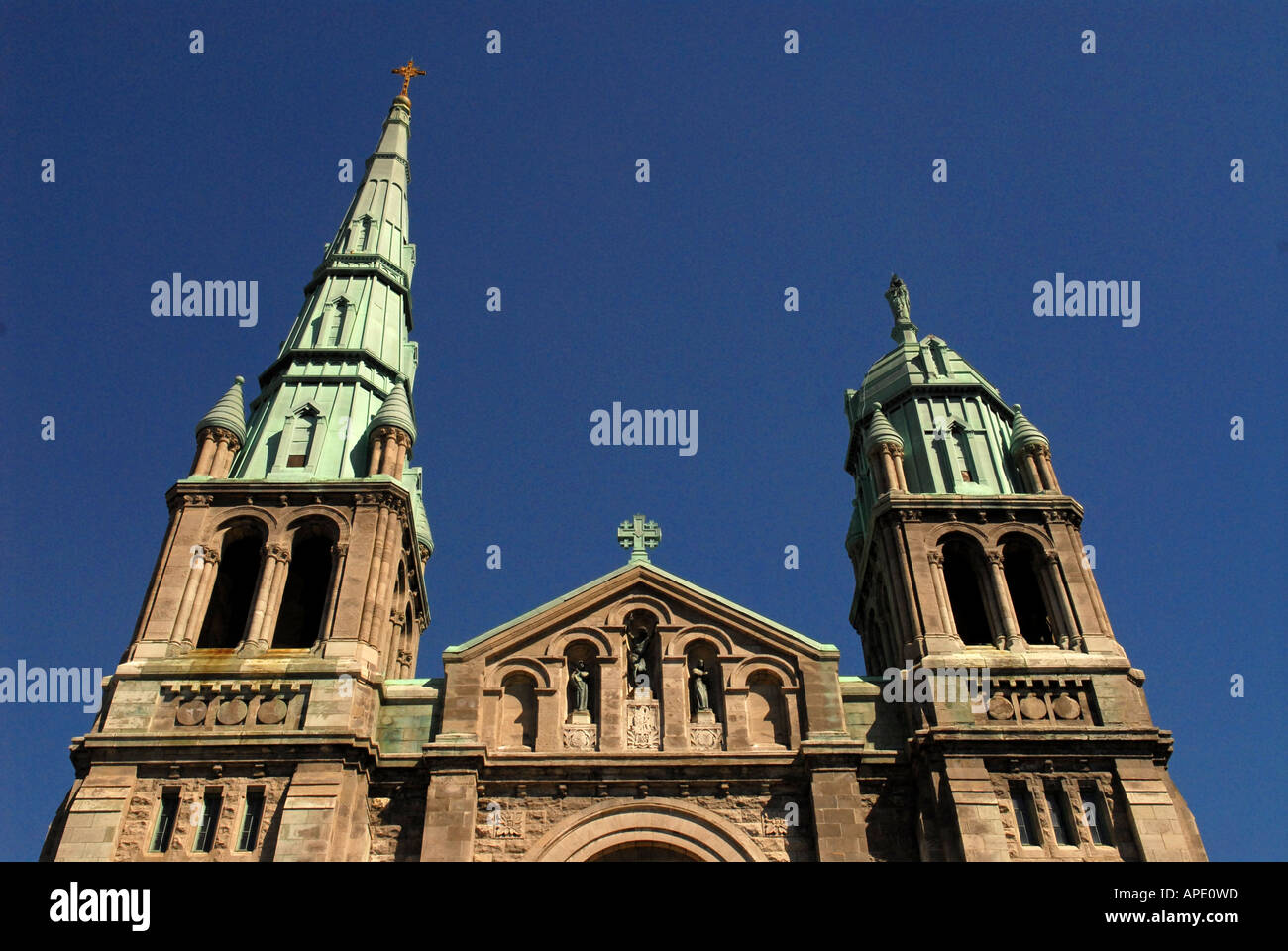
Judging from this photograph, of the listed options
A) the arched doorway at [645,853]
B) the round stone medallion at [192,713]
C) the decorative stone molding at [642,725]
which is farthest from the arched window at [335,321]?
the arched doorway at [645,853]

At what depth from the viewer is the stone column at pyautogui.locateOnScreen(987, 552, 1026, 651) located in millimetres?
29172

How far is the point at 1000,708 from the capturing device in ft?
89.1

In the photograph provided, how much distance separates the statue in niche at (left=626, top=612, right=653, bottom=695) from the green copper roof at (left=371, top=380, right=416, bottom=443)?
8907 mm

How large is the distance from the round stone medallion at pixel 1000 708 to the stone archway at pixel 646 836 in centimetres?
622

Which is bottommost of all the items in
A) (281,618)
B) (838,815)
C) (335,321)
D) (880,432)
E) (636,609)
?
(838,815)

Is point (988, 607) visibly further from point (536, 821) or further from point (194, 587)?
point (194, 587)

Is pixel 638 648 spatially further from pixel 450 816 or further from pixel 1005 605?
pixel 1005 605

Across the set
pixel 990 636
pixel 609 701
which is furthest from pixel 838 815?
pixel 990 636

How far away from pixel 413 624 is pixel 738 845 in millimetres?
14107

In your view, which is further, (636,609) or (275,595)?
(275,595)

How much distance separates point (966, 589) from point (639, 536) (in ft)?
30.5

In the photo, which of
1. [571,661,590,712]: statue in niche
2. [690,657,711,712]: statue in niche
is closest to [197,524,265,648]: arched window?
[571,661,590,712]: statue in niche
